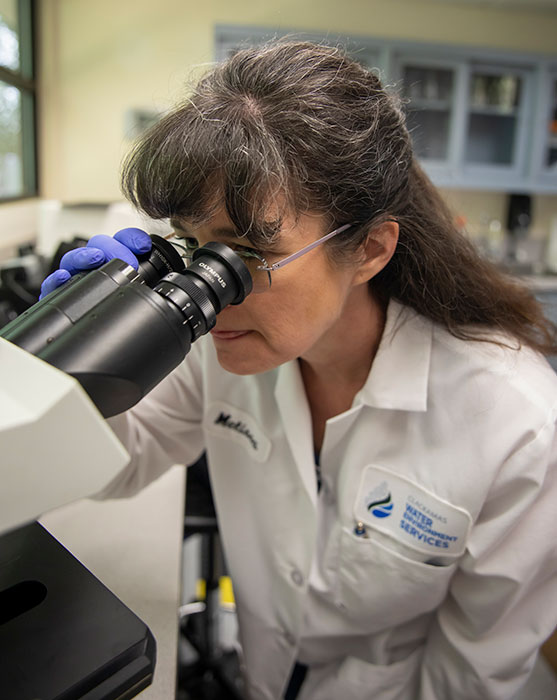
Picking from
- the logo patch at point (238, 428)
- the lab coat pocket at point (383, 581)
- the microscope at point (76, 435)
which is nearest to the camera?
the microscope at point (76, 435)

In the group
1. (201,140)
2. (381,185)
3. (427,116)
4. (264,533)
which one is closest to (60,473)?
(201,140)

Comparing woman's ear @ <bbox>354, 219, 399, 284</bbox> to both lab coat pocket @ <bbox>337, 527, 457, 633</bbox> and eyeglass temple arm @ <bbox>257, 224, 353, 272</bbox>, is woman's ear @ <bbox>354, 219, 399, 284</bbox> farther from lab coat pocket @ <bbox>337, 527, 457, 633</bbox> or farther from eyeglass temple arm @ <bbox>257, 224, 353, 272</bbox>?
lab coat pocket @ <bbox>337, 527, 457, 633</bbox>

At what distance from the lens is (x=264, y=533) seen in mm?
1100

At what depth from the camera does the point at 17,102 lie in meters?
3.38

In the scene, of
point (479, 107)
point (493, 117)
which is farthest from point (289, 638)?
point (493, 117)

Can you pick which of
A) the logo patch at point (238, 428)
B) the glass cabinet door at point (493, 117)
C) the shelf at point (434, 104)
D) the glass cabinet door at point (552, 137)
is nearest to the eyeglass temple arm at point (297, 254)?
the logo patch at point (238, 428)

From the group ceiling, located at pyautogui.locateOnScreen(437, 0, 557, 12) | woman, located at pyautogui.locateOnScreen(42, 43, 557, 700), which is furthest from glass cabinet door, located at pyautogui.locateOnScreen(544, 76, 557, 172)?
woman, located at pyautogui.locateOnScreen(42, 43, 557, 700)

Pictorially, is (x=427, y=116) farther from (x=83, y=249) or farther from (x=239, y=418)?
(x=83, y=249)

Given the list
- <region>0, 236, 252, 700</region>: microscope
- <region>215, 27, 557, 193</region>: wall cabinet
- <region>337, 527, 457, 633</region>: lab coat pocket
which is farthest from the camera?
<region>215, 27, 557, 193</region>: wall cabinet

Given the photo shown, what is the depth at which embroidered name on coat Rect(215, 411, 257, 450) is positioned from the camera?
109 centimetres

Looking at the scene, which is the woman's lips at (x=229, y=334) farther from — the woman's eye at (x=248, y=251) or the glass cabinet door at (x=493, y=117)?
the glass cabinet door at (x=493, y=117)

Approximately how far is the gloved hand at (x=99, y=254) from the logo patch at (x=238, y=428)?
44cm

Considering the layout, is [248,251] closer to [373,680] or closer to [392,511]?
[392,511]

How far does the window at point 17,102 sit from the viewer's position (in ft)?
10.2
